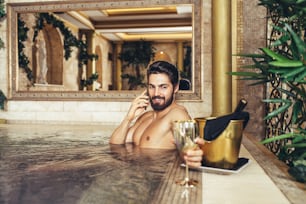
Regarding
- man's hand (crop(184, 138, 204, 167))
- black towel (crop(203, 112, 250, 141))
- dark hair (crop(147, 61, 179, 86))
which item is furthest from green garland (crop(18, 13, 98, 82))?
man's hand (crop(184, 138, 204, 167))

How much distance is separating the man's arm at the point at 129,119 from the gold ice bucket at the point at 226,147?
0.91 metres

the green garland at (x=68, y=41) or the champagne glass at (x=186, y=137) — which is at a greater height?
the green garland at (x=68, y=41)

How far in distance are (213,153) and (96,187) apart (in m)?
0.69

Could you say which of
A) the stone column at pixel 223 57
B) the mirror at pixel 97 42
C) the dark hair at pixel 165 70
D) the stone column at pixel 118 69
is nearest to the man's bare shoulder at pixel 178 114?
the dark hair at pixel 165 70

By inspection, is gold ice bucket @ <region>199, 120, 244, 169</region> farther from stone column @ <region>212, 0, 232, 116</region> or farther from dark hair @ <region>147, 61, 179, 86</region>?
stone column @ <region>212, 0, 232, 116</region>

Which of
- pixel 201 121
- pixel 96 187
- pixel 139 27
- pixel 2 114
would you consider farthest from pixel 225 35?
pixel 2 114

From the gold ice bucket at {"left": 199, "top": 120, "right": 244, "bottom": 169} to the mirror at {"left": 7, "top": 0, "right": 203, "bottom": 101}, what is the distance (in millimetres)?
2869

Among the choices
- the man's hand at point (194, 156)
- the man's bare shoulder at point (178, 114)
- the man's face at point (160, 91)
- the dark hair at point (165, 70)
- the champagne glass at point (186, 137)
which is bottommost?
the man's hand at point (194, 156)

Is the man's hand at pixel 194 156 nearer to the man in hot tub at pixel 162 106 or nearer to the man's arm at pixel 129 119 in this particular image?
the man in hot tub at pixel 162 106

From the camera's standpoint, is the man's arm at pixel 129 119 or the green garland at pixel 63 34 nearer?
the man's arm at pixel 129 119

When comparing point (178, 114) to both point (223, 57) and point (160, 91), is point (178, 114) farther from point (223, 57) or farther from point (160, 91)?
point (223, 57)

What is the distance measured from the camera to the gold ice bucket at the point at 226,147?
174 centimetres

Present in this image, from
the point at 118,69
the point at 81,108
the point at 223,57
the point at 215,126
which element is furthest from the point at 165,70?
the point at 81,108

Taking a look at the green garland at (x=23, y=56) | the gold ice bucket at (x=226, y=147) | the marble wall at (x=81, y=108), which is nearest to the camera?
the gold ice bucket at (x=226, y=147)
